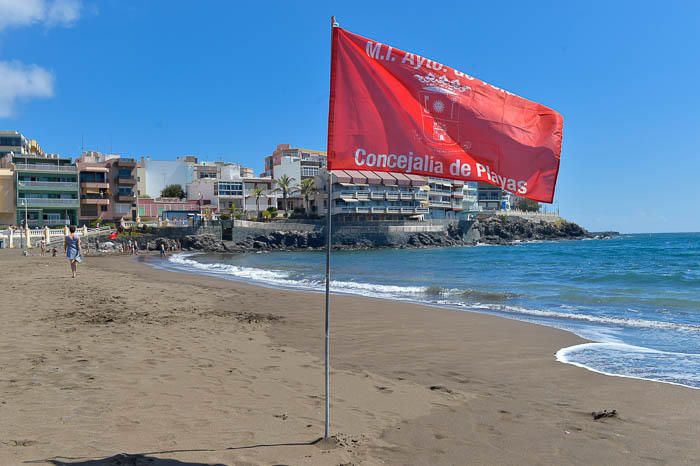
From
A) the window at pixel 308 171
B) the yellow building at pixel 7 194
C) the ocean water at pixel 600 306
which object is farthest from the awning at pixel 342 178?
the ocean water at pixel 600 306

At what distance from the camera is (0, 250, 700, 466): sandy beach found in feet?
14.4

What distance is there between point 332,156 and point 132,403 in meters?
3.27

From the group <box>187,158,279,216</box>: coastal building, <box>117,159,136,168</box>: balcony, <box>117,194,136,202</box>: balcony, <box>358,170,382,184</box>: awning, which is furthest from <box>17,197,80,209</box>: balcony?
<box>358,170,382,184</box>: awning

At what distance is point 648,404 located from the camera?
6.18 m

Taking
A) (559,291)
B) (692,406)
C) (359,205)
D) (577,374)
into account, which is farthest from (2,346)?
(359,205)

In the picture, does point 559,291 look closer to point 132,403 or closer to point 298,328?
point 298,328

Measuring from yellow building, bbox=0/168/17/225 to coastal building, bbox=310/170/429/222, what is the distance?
43787 millimetres

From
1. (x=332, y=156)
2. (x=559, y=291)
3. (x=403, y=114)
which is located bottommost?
(x=559, y=291)

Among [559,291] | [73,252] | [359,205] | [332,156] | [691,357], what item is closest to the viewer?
[332,156]

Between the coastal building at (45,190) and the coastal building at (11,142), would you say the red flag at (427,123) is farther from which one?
the coastal building at (11,142)

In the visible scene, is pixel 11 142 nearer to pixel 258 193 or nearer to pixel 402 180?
pixel 258 193

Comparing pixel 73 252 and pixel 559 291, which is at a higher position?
pixel 73 252

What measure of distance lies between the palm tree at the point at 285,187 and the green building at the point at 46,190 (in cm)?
3396

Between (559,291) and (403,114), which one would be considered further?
(559,291)
